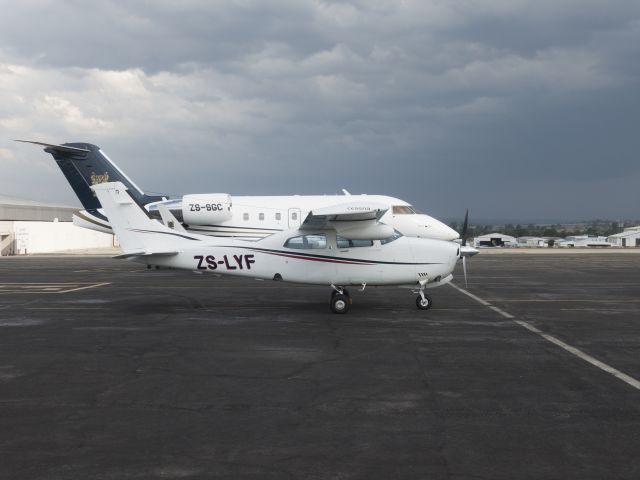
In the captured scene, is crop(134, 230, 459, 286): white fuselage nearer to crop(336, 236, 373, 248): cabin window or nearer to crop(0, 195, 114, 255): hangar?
crop(336, 236, 373, 248): cabin window

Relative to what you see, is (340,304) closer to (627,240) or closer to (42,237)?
(42,237)

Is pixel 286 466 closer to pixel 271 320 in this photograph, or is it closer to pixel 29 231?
pixel 271 320

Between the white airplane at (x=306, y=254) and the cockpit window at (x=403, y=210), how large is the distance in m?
11.1

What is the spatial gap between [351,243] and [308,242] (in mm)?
1198

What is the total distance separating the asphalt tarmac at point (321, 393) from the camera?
222 inches

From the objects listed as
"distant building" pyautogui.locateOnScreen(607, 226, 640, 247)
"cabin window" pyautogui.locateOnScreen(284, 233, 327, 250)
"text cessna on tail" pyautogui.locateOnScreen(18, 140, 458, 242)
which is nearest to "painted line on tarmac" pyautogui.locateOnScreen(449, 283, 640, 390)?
"cabin window" pyautogui.locateOnScreen(284, 233, 327, 250)

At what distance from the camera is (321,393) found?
8.01 meters

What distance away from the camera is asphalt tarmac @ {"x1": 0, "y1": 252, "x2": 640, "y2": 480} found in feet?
18.5

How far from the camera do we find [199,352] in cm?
1086

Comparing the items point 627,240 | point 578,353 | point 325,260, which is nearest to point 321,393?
point 578,353

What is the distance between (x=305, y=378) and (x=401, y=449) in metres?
3.12

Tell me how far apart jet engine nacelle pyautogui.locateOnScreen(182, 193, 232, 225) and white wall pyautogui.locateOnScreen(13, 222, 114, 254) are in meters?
35.4

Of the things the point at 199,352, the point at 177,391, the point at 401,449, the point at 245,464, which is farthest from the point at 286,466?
the point at 199,352

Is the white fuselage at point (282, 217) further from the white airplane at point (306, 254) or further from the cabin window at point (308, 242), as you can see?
the cabin window at point (308, 242)
